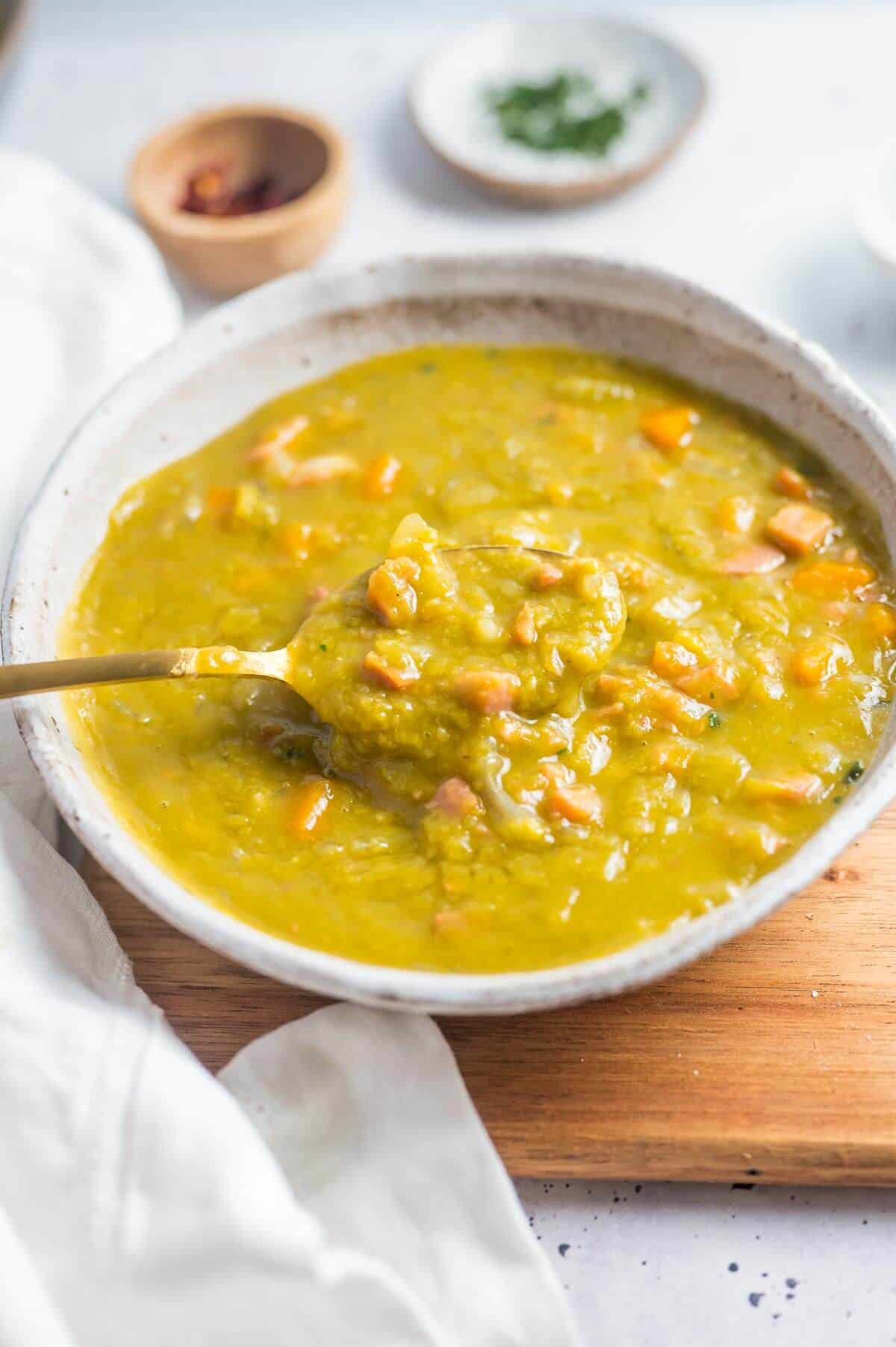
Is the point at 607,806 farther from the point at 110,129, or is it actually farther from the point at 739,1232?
the point at 110,129

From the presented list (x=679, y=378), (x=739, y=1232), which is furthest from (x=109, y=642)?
(x=739, y=1232)

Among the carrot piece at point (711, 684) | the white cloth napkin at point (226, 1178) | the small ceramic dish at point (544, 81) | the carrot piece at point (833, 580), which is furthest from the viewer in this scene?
the small ceramic dish at point (544, 81)

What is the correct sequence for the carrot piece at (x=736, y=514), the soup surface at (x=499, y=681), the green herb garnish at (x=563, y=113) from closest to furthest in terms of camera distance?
the soup surface at (x=499, y=681) → the carrot piece at (x=736, y=514) → the green herb garnish at (x=563, y=113)

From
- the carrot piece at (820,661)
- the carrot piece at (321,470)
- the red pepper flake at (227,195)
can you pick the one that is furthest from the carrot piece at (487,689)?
the red pepper flake at (227,195)

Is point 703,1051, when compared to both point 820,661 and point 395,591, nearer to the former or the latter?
point 820,661

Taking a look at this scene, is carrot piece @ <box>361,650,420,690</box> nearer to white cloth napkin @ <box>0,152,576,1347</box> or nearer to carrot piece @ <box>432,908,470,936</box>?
carrot piece @ <box>432,908,470,936</box>

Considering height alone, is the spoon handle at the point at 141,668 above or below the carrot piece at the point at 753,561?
below

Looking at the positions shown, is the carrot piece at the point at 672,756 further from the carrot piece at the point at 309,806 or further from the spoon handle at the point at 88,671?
the spoon handle at the point at 88,671
